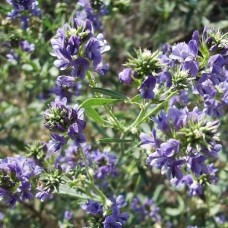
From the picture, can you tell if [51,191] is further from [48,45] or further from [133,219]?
[48,45]

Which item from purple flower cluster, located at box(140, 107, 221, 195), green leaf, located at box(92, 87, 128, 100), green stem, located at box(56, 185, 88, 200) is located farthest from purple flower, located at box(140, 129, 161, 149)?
green stem, located at box(56, 185, 88, 200)

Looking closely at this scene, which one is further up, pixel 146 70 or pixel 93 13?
pixel 146 70

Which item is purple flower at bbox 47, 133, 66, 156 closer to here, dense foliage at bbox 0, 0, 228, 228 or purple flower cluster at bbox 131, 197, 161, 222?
dense foliage at bbox 0, 0, 228, 228

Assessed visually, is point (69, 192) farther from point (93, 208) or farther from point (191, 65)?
point (191, 65)

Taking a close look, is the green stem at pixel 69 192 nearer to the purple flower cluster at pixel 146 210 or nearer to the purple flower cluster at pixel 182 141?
the purple flower cluster at pixel 182 141

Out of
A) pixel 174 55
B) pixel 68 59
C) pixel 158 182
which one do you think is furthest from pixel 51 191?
pixel 158 182

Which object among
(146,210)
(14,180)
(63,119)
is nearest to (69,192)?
(14,180)
